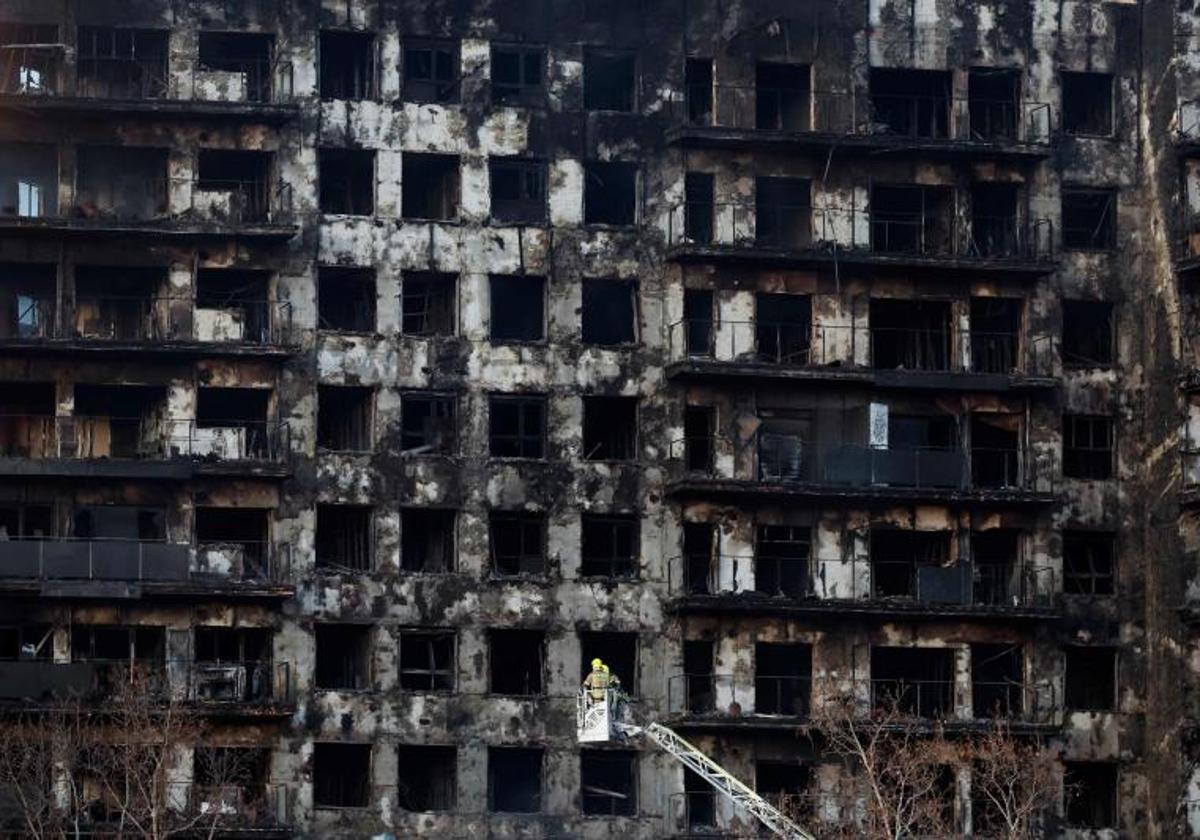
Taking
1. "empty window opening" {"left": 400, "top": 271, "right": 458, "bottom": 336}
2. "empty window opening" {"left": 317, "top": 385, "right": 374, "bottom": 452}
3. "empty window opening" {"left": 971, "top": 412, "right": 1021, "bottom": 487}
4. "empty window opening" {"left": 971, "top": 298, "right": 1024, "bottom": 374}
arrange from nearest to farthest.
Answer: "empty window opening" {"left": 317, "top": 385, "right": 374, "bottom": 452}, "empty window opening" {"left": 400, "top": 271, "right": 458, "bottom": 336}, "empty window opening" {"left": 971, "top": 412, "right": 1021, "bottom": 487}, "empty window opening" {"left": 971, "top": 298, "right": 1024, "bottom": 374}

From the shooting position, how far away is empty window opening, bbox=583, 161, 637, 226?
142 meters

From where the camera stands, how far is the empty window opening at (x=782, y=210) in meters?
144

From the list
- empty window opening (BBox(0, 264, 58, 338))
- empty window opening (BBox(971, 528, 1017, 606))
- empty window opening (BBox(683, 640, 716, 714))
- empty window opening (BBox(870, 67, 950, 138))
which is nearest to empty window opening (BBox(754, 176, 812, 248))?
empty window opening (BBox(870, 67, 950, 138))

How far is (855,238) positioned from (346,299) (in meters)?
15.7

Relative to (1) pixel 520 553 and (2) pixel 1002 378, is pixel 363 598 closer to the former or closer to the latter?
(1) pixel 520 553

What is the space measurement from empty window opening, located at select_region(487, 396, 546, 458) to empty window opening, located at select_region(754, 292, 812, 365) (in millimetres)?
7217

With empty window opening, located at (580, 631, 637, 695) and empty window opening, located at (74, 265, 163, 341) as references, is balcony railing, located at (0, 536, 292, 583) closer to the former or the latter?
empty window opening, located at (74, 265, 163, 341)

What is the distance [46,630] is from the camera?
448 ft

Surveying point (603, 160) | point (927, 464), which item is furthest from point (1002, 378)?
point (603, 160)

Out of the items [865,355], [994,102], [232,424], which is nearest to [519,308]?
[232,424]

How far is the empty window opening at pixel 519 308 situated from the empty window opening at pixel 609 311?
1.38 m

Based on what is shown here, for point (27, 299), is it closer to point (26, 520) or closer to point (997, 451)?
point (26, 520)

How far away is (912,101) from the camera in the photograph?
478ft

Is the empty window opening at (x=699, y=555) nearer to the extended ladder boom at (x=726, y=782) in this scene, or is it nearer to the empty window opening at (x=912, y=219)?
the extended ladder boom at (x=726, y=782)
